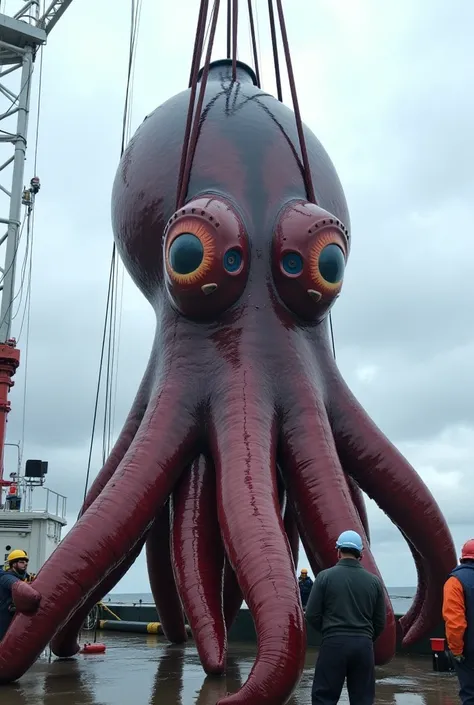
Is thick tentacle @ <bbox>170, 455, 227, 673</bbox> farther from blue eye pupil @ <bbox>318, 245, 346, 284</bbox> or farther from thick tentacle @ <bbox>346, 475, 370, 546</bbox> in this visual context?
blue eye pupil @ <bbox>318, 245, 346, 284</bbox>

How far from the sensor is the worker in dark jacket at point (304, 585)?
12.8 metres

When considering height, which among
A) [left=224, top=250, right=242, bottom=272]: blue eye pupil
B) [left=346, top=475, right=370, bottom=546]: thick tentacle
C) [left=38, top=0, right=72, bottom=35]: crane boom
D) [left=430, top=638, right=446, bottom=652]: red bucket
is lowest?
[left=430, top=638, right=446, bottom=652]: red bucket

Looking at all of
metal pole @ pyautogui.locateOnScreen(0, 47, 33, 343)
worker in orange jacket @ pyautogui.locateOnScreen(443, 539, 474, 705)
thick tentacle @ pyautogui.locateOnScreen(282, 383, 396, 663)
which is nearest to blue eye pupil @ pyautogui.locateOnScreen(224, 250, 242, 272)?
thick tentacle @ pyautogui.locateOnScreen(282, 383, 396, 663)

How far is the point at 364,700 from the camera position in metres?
5.31

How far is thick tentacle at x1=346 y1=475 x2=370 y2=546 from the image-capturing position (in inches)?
349

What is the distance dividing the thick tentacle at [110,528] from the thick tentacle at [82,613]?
1274mm

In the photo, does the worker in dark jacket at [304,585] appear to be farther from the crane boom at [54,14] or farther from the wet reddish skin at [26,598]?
the crane boom at [54,14]

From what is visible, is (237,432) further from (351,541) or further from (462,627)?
(462,627)

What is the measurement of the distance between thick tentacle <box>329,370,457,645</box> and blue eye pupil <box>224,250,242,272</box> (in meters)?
1.67

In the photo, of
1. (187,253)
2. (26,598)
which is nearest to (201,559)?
(26,598)

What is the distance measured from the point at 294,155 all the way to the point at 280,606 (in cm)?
540

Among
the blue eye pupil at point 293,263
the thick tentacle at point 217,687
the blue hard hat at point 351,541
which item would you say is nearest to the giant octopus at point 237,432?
the blue eye pupil at point 293,263

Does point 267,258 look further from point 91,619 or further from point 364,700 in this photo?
point 91,619

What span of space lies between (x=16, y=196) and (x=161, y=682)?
15.6 m
